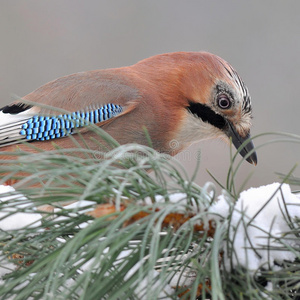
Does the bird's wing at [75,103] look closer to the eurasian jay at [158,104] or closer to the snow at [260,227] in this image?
the eurasian jay at [158,104]

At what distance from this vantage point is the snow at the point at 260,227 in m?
0.50

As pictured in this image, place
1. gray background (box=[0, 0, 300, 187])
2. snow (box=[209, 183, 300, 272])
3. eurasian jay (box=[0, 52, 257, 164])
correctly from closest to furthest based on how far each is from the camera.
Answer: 1. snow (box=[209, 183, 300, 272])
2. eurasian jay (box=[0, 52, 257, 164])
3. gray background (box=[0, 0, 300, 187])

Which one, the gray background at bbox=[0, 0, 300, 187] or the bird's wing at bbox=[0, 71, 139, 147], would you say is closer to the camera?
the bird's wing at bbox=[0, 71, 139, 147]

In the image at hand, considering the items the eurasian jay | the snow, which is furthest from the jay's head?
the snow

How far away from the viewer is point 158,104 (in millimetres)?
1456

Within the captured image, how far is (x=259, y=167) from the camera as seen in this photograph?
2.21m

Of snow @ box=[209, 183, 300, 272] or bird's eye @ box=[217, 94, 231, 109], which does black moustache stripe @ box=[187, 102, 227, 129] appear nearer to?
bird's eye @ box=[217, 94, 231, 109]

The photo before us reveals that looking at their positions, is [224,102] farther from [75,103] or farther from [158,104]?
[75,103]

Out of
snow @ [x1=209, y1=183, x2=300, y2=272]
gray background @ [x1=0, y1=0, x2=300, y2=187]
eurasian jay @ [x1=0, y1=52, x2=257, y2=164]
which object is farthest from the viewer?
gray background @ [x1=0, y1=0, x2=300, y2=187]

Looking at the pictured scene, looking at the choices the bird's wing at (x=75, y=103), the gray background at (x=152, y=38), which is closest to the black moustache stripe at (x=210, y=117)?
the bird's wing at (x=75, y=103)

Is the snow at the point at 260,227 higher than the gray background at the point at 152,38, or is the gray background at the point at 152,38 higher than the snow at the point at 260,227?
the gray background at the point at 152,38

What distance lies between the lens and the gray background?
8.69ft

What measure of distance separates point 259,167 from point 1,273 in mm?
1665

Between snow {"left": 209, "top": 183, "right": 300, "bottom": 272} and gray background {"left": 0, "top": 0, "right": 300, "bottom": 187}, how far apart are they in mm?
1987
